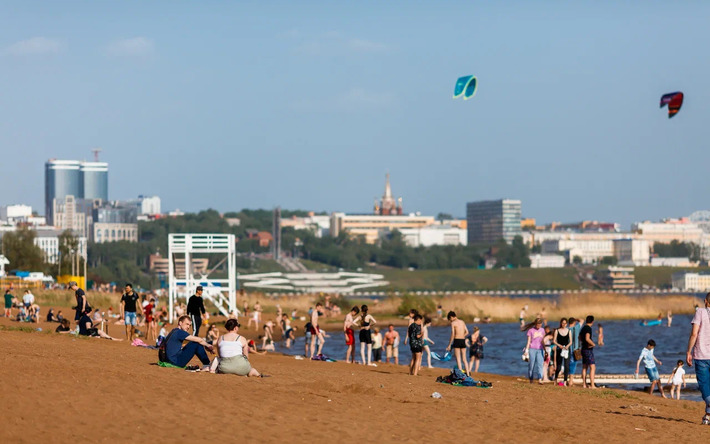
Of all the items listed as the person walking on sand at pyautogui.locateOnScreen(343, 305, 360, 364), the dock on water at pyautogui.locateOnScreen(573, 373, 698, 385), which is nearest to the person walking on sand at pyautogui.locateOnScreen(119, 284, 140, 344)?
the person walking on sand at pyautogui.locateOnScreen(343, 305, 360, 364)

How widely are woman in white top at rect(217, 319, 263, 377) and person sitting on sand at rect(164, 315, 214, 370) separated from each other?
19.1 inches

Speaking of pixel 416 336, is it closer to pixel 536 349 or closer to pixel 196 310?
pixel 536 349

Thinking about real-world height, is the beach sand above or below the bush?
above

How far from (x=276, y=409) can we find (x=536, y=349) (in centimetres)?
950

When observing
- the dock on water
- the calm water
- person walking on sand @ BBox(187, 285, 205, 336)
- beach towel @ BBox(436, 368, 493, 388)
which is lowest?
the calm water

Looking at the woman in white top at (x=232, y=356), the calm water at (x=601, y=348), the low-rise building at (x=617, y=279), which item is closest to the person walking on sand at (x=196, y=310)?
the woman in white top at (x=232, y=356)

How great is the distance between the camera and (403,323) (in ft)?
192

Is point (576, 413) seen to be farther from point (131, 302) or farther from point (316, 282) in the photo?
point (316, 282)

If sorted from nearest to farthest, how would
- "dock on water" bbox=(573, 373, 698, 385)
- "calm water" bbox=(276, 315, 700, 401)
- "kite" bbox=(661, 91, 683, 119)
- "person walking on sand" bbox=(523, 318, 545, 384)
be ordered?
"person walking on sand" bbox=(523, 318, 545, 384) < "dock on water" bbox=(573, 373, 698, 385) < "calm water" bbox=(276, 315, 700, 401) < "kite" bbox=(661, 91, 683, 119)

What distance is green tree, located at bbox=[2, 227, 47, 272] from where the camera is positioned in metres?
85.2

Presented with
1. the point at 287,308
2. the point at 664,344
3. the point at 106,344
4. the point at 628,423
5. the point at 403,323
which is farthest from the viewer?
the point at 287,308

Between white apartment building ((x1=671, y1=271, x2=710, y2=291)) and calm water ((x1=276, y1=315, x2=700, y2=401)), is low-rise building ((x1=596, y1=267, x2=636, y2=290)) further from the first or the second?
calm water ((x1=276, y1=315, x2=700, y2=401))

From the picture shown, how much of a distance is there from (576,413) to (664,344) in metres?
33.5

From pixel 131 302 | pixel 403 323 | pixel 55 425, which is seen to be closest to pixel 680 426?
pixel 55 425
